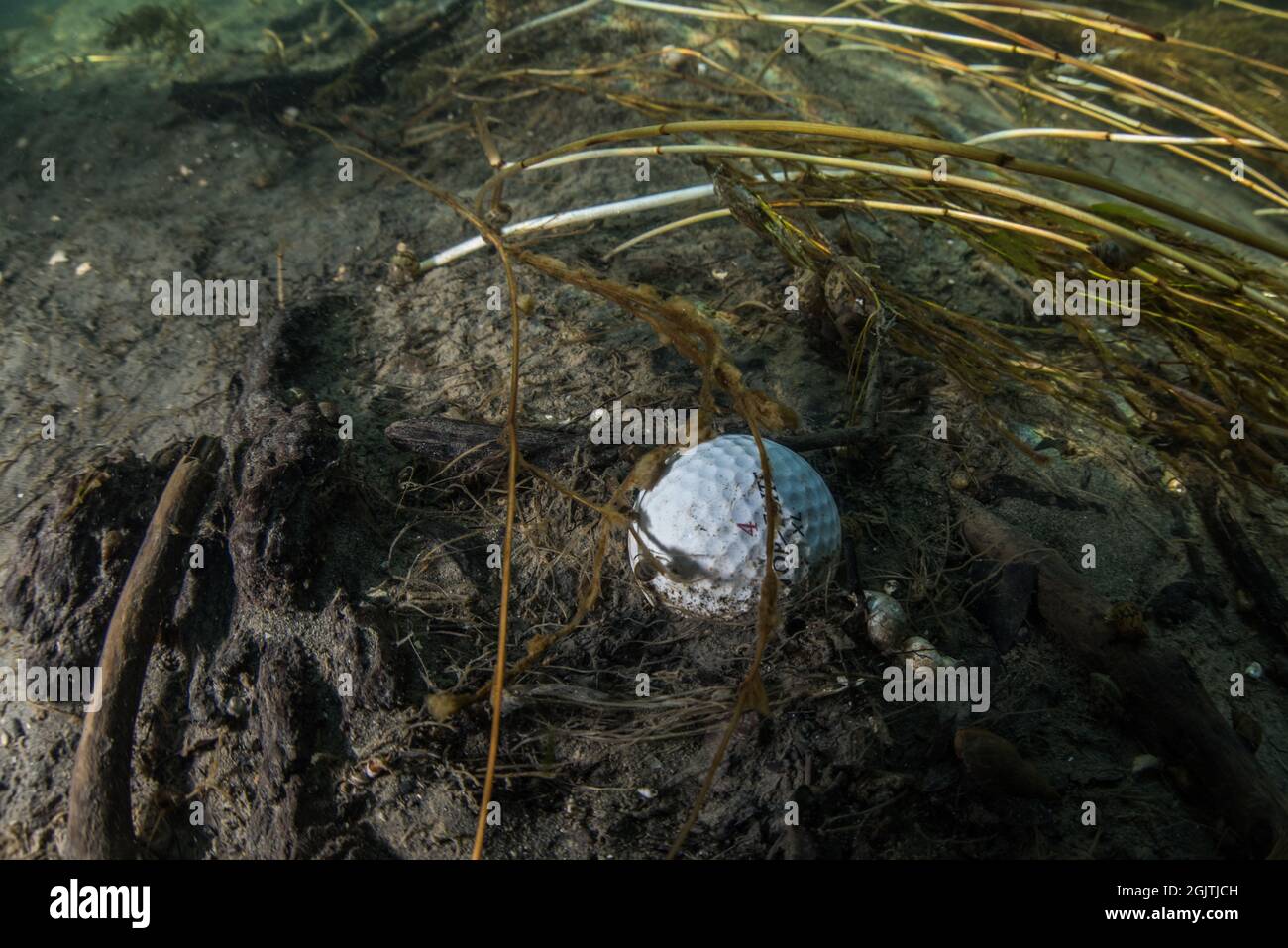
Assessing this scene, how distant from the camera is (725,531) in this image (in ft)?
7.33

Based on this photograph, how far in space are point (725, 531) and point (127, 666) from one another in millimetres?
2024

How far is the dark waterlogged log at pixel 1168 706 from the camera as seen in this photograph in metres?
1.96

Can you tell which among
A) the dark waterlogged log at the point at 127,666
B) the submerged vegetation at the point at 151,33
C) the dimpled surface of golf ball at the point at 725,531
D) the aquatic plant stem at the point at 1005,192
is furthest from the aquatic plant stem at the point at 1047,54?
the submerged vegetation at the point at 151,33

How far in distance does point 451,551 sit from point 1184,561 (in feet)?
9.39

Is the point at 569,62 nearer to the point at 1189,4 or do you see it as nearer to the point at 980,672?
the point at 980,672

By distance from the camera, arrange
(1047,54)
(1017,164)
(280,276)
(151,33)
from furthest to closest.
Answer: (151,33), (280,276), (1047,54), (1017,164)

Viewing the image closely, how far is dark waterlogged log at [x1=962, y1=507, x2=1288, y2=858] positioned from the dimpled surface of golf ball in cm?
80

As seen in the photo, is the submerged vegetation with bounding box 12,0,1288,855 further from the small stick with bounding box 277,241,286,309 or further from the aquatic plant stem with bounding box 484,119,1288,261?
the small stick with bounding box 277,241,286,309

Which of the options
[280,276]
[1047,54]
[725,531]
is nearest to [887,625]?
[725,531]

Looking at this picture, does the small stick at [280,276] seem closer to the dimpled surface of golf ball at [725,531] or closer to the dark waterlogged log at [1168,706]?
the dimpled surface of golf ball at [725,531]

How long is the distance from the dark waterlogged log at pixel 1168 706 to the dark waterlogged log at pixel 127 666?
2955 millimetres

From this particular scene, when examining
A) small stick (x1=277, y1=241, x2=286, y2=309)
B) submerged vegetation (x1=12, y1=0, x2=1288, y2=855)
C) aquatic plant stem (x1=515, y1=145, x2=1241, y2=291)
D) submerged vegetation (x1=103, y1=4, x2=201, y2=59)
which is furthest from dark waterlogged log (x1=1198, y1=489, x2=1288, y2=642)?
submerged vegetation (x1=103, y1=4, x2=201, y2=59)

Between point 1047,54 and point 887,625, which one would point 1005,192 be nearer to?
point 887,625
